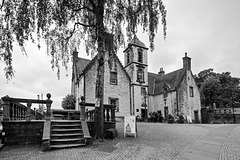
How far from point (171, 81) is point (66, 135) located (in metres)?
23.8

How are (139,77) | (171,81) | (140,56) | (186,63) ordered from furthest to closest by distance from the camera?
(171,81), (186,63), (140,56), (139,77)

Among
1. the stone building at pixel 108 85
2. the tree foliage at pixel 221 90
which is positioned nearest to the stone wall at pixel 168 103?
the stone building at pixel 108 85

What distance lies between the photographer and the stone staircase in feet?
23.9

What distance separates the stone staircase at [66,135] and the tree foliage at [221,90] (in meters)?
40.0

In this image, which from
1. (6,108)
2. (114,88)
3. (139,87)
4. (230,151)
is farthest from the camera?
(139,87)

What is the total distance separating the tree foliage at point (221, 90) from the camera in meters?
41.8

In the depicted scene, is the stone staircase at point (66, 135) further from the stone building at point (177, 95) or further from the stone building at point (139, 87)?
the stone building at point (177, 95)

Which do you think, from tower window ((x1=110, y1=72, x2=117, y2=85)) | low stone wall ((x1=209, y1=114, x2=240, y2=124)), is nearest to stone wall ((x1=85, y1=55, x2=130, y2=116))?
tower window ((x1=110, y1=72, x2=117, y2=85))

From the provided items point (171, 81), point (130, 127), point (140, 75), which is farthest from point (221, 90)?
point (130, 127)

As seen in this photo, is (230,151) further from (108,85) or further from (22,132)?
(108,85)

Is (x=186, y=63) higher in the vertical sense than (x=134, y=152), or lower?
higher

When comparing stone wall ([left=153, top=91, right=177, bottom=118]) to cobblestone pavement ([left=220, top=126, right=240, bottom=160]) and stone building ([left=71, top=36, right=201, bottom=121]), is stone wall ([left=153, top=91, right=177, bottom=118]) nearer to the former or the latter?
stone building ([left=71, top=36, right=201, bottom=121])

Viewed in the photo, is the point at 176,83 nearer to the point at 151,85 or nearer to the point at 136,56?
the point at 151,85

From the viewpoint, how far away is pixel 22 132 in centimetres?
776
